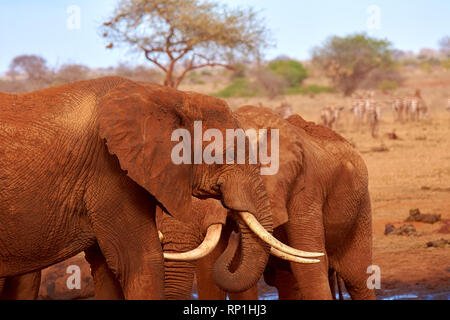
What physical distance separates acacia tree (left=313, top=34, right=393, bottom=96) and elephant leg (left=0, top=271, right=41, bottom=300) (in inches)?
1214

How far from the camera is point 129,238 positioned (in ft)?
13.0

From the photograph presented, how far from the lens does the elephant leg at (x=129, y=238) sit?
12.9ft

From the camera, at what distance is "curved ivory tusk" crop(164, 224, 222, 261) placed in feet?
13.3

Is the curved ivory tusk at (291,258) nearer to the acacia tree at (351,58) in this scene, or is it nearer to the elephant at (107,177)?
the elephant at (107,177)

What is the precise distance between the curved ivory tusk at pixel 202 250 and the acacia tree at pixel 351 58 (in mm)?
31675

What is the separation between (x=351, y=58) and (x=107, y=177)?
34.5 meters

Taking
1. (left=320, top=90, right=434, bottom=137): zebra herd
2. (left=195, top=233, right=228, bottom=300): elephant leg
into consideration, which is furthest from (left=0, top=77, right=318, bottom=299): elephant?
(left=320, top=90, right=434, bottom=137): zebra herd

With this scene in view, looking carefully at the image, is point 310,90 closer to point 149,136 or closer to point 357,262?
point 357,262

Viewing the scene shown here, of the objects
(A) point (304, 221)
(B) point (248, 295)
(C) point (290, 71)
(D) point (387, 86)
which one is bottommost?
(B) point (248, 295)

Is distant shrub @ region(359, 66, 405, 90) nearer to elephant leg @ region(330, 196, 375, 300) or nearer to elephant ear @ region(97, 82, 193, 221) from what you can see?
elephant leg @ region(330, 196, 375, 300)

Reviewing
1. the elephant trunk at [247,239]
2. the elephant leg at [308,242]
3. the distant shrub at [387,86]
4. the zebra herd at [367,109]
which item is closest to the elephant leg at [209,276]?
the elephant leg at [308,242]

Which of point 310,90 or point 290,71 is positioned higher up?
point 290,71

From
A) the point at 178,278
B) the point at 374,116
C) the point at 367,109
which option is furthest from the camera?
the point at 367,109

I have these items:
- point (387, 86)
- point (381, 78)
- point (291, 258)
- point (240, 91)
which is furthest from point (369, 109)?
point (291, 258)
